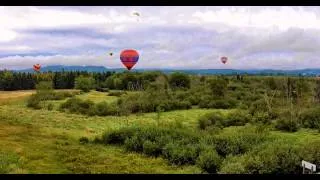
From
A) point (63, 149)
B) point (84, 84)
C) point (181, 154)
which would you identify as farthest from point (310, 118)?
point (84, 84)

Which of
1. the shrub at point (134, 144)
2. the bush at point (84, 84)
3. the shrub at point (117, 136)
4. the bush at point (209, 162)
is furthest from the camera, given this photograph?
the bush at point (84, 84)

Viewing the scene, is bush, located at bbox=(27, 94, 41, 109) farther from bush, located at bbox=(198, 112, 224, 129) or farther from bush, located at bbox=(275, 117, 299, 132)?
bush, located at bbox=(275, 117, 299, 132)

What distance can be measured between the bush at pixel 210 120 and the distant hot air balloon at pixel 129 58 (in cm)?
393

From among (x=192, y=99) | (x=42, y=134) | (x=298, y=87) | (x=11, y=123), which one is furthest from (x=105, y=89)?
(x=42, y=134)

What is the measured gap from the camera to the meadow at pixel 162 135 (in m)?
12.2

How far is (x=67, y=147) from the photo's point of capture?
52.4 feet

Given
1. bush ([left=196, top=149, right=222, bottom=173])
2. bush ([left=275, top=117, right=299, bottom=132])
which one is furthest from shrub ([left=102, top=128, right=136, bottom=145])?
bush ([left=275, top=117, right=299, bottom=132])

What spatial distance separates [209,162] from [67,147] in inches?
221

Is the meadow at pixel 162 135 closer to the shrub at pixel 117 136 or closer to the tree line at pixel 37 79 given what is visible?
the shrub at pixel 117 136

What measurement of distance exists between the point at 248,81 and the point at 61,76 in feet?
58.7

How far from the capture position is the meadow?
1220 cm

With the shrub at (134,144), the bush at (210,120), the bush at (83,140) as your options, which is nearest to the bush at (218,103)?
the bush at (210,120)

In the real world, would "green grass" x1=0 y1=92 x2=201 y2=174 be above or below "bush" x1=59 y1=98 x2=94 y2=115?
below

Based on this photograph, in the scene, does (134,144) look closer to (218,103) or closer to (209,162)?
(209,162)
